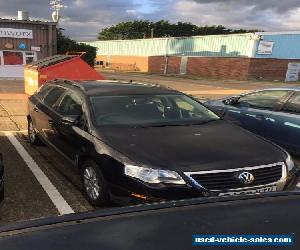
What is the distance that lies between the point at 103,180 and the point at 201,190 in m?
1.14

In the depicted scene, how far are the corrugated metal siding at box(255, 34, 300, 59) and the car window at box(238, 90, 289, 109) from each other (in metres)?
33.7

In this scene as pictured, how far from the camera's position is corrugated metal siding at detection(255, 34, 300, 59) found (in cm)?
4003

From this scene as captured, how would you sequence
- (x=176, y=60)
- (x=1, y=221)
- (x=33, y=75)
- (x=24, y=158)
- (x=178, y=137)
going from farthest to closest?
1. (x=176, y=60)
2. (x=33, y=75)
3. (x=24, y=158)
4. (x=178, y=137)
5. (x=1, y=221)

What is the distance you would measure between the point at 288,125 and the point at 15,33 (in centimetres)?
2250

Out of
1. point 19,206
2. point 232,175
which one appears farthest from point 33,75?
point 232,175

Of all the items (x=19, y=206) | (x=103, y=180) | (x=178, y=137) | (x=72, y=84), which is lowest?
(x=19, y=206)

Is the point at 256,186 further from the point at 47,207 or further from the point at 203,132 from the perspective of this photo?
the point at 47,207

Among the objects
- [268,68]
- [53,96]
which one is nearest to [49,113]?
[53,96]

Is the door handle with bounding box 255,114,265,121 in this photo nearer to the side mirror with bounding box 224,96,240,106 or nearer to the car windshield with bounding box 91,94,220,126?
the side mirror with bounding box 224,96,240,106

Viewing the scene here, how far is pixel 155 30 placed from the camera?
371 ft

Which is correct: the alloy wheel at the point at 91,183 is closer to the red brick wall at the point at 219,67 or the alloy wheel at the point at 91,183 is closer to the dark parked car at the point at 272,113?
the dark parked car at the point at 272,113

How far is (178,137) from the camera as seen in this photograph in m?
4.99

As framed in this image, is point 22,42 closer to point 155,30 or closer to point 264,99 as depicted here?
point 264,99

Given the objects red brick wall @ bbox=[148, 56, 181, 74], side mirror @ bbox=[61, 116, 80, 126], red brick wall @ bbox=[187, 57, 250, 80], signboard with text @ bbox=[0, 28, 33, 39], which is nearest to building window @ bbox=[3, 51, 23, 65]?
signboard with text @ bbox=[0, 28, 33, 39]
